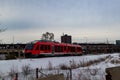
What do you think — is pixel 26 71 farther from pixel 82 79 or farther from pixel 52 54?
pixel 52 54

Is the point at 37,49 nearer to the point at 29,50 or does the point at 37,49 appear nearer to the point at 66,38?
the point at 29,50

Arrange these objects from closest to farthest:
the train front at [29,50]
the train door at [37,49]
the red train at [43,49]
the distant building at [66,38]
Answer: the train door at [37,49], the red train at [43,49], the train front at [29,50], the distant building at [66,38]

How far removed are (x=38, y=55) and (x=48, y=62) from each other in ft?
50.4

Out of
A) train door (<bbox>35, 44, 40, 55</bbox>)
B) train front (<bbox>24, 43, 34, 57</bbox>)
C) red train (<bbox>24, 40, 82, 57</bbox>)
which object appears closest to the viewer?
train door (<bbox>35, 44, 40, 55</bbox>)

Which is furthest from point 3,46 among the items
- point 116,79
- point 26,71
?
point 116,79

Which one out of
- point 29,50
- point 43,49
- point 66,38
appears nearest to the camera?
point 29,50

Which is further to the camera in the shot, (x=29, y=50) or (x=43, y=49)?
(x=43, y=49)

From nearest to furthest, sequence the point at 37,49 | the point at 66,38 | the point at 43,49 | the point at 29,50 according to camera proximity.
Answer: the point at 37,49, the point at 29,50, the point at 43,49, the point at 66,38

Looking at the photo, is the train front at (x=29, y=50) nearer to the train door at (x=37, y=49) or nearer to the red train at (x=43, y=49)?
the red train at (x=43, y=49)

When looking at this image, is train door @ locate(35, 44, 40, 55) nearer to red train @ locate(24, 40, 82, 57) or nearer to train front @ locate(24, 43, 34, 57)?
red train @ locate(24, 40, 82, 57)

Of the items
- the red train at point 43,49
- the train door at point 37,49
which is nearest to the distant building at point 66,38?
the red train at point 43,49

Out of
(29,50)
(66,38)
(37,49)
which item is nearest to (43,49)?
(37,49)

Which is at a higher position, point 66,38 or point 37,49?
point 66,38

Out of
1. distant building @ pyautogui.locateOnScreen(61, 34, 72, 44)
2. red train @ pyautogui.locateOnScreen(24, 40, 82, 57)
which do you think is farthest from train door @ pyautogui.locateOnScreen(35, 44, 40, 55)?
distant building @ pyautogui.locateOnScreen(61, 34, 72, 44)
